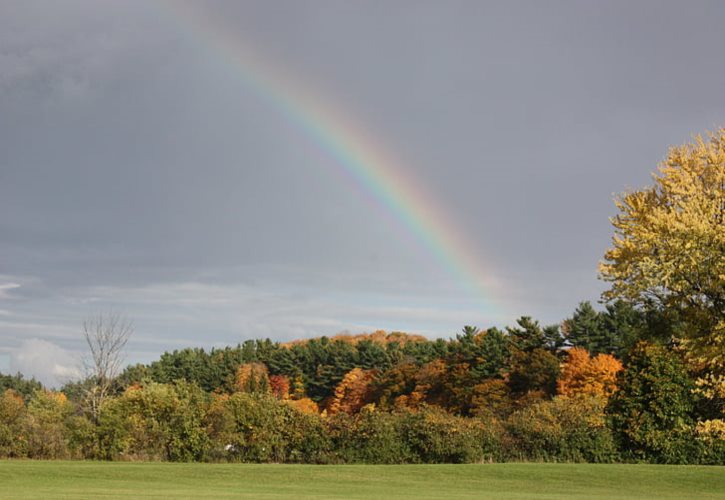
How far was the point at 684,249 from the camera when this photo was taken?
2739 centimetres

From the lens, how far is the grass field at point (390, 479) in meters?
26.4

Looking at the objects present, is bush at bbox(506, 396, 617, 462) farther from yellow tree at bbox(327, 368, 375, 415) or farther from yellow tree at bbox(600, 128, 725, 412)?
yellow tree at bbox(327, 368, 375, 415)

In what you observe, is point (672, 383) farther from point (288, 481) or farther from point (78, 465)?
point (78, 465)

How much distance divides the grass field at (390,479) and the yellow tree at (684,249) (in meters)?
4.25

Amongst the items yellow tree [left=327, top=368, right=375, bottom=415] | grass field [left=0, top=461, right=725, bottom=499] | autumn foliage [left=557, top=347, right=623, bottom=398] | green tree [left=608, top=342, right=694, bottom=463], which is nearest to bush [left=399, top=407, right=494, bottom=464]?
grass field [left=0, top=461, right=725, bottom=499]

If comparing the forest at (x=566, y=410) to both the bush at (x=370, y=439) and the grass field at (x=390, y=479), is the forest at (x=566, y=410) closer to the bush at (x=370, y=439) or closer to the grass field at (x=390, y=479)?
the bush at (x=370, y=439)

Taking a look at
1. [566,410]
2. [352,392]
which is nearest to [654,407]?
[566,410]

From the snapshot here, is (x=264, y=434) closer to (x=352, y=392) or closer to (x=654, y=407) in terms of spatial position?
(x=654, y=407)

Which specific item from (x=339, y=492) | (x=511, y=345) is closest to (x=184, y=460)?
(x=339, y=492)

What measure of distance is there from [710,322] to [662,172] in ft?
19.3

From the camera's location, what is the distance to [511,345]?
70750mm

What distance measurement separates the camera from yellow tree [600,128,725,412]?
89.8 feet

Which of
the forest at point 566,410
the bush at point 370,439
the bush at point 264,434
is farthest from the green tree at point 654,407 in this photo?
the bush at point 264,434

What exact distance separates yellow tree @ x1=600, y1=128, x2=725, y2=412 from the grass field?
425 centimetres
